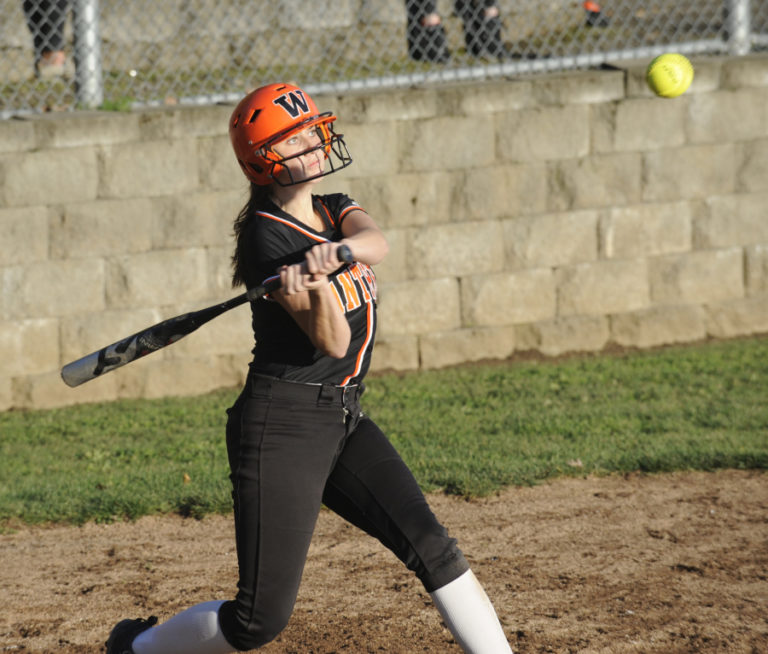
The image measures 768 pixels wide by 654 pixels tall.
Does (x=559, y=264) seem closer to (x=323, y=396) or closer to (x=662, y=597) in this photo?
(x=662, y=597)

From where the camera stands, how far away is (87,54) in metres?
7.35

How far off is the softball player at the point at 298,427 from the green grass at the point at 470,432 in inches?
87.1

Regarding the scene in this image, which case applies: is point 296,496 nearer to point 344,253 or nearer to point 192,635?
point 192,635

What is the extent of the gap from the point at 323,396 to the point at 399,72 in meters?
5.28

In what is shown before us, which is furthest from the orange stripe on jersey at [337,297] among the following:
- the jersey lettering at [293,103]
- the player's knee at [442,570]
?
the player's knee at [442,570]

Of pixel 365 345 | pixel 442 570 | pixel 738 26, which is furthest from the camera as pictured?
pixel 738 26

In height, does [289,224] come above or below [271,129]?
below

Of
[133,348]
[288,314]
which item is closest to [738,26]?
[288,314]

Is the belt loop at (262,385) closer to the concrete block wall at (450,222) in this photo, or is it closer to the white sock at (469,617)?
the white sock at (469,617)

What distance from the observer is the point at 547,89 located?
25.3 ft

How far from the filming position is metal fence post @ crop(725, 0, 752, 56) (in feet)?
27.4

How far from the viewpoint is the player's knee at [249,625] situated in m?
3.10

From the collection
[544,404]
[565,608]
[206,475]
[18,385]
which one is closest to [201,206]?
[18,385]

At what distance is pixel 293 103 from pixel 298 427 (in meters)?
1.00
